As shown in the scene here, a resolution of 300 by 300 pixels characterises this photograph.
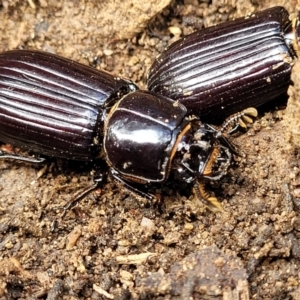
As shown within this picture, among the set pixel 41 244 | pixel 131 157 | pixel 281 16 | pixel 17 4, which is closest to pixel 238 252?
pixel 131 157

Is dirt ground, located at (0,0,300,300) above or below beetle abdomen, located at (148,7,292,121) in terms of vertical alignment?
below

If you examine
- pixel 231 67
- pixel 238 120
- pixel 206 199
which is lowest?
pixel 206 199

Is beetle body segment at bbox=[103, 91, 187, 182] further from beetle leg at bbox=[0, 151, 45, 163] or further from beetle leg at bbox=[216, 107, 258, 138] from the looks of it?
beetle leg at bbox=[0, 151, 45, 163]

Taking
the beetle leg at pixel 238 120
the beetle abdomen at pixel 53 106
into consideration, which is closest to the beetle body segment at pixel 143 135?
the beetle abdomen at pixel 53 106

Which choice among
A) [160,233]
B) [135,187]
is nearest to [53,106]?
[135,187]

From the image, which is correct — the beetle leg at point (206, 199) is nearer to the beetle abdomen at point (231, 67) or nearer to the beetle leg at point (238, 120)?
the beetle leg at point (238, 120)

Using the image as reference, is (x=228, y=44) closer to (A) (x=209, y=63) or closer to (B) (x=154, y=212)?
(A) (x=209, y=63)

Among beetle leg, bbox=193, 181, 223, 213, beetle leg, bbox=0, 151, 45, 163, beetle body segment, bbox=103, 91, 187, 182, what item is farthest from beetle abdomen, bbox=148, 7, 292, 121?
beetle leg, bbox=0, 151, 45, 163

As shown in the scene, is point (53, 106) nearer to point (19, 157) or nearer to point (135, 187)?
point (19, 157)
